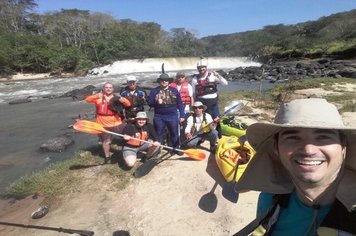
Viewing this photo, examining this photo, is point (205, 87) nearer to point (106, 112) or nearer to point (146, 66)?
point (106, 112)

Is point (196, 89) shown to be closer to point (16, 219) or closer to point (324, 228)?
point (16, 219)

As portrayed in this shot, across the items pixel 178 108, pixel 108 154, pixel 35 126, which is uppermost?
pixel 178 108

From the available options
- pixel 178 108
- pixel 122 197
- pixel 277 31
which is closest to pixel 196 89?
pixel 178 108

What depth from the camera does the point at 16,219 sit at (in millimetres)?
5020

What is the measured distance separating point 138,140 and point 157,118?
691 millimetres

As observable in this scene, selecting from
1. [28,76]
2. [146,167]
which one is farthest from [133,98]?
[28,76]

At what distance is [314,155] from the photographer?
1.41m

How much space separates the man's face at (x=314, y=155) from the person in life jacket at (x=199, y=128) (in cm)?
508

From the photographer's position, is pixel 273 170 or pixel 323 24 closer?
pixel 273 170

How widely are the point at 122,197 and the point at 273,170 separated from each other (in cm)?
399

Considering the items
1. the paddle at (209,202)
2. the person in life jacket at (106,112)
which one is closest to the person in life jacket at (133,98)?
the person in life jacket at (106,112)

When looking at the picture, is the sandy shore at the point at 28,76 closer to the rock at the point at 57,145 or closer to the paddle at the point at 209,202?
the rock at the point at 57,145

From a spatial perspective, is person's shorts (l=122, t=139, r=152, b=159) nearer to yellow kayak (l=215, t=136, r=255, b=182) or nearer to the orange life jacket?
the orange life jacket

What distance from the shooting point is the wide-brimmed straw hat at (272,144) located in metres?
1.40
